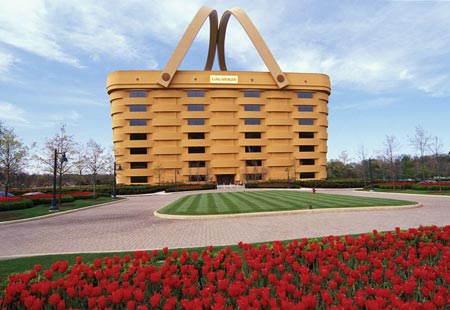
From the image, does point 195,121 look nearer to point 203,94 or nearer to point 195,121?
point 195,121

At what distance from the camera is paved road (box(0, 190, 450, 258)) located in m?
10.7

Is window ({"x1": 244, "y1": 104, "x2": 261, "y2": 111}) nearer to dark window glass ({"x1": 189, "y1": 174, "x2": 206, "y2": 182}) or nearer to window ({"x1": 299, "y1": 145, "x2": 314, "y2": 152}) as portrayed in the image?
window ({"x1": 299, "y1": 145, "x2": 314, "y2": 152})

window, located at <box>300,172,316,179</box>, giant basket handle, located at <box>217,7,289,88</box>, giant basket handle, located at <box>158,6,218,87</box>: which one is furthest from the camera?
window, located at <box>300,172,316,179</box>

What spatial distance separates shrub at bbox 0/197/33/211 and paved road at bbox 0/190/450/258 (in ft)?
18.4

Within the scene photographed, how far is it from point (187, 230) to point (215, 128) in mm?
61546

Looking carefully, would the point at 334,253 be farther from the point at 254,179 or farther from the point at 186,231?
the point at 254,179

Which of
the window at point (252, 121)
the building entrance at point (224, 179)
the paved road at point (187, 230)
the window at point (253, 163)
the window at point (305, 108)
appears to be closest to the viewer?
the paved road at point (187, 230)

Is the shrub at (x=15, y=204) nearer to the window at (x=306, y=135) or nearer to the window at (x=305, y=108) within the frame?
the window at (x=306, y=135)

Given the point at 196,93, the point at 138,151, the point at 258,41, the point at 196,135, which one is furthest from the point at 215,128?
the point at 258,41

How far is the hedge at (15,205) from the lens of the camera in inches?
826

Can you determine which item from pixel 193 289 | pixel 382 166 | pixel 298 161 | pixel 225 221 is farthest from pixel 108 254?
pixel 382 166

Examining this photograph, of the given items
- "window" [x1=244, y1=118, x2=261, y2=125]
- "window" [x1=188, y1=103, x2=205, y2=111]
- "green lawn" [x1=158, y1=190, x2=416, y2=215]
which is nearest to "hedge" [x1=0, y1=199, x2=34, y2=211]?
"green lawn" [x1=158, y1=190, x2=416, y2=215]

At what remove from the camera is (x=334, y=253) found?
5191 mm

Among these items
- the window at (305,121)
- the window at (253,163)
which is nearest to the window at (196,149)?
the window at (253,163)
